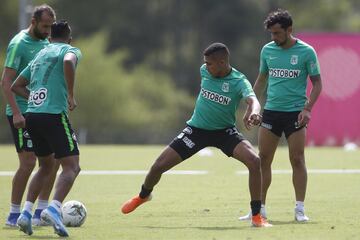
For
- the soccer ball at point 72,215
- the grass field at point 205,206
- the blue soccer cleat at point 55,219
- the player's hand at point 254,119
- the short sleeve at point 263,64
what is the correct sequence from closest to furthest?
the blue soccer cleat at point 55,219 < the grass field at point 205,206 < the player's hand at point 254,119 < the soccer ball at point 72,215 < the short sleeve at point 263,64

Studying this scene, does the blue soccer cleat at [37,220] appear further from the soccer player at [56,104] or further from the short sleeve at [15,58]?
the short sleeve at [15,58]

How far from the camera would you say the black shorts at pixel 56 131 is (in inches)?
428

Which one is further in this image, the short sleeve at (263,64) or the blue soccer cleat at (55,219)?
the short sleeve at (263,64)

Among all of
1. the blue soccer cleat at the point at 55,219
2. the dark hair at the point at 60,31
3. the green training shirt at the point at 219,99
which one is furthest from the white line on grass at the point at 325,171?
the blue soccer cleat at the point at 55,219

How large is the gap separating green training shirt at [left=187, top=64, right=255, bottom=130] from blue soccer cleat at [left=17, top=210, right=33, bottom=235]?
Result: 252 centimetres

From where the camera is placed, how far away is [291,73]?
12781 millimetres

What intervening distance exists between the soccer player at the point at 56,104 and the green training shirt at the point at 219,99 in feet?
5.94

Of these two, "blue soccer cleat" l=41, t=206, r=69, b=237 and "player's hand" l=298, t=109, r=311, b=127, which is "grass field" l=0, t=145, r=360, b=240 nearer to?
"blue soccer cleat" l=41, t=206, r=69, b=237

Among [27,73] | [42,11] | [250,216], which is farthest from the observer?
[250,216]

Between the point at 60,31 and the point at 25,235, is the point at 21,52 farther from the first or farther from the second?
the point at 25,235

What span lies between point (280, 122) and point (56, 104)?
3245 millimetres

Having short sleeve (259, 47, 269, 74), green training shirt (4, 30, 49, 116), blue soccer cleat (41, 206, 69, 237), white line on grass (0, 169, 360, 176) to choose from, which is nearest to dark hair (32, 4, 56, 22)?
green training shirt (4, 30, 49, 116)

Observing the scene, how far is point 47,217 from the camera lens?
1043cm

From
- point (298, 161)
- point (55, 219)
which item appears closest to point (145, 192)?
point (298, 161)
